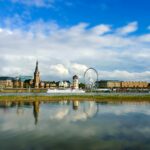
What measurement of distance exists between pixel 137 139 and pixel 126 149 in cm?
464

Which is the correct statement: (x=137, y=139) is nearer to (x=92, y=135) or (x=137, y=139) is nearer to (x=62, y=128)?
(x=92, y=135)

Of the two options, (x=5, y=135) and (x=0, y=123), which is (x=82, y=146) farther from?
(x=0, y=123)

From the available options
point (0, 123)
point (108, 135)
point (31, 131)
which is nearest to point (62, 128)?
point (31, 131)

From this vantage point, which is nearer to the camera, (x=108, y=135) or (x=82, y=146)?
(x=82, y=146)

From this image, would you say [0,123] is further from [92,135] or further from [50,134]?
[92,135]

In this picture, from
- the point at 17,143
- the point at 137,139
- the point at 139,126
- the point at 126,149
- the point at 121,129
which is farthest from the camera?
the point at 139,126

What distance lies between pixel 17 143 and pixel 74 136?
6.30 m

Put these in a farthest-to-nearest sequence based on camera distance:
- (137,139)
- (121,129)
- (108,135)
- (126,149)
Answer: (121,129), (108,135), (137,139), (126,149)

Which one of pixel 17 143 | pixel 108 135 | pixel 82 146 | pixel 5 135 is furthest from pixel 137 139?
pixel 5 135

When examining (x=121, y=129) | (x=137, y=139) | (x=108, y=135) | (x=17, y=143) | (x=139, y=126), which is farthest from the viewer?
(x=139, y=126)

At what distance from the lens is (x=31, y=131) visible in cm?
3195

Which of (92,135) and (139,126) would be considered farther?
(139,126)

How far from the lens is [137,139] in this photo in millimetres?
28047

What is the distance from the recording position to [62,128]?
3472 centimetres
